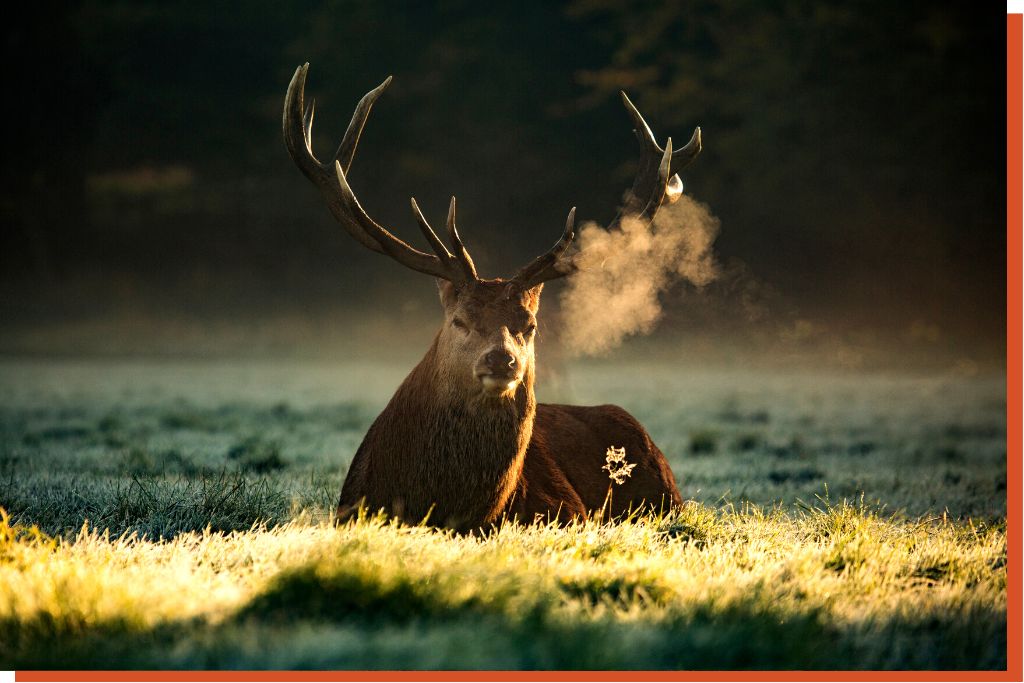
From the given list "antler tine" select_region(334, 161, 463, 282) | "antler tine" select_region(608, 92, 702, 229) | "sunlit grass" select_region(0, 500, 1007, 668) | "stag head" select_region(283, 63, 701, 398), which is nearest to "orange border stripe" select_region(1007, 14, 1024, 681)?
"sunlit grass" select_region(0, 500, 1007, 668)

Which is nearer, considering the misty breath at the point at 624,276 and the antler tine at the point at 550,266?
the antler tine at the point at 550,266

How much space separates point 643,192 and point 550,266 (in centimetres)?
92

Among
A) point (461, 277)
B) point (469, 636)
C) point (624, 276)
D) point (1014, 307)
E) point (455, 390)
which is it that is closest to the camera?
point (469, 636)

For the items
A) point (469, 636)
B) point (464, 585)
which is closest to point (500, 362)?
point (464, 585)

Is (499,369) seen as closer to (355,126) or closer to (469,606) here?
(469,606)

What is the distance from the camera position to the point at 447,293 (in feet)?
15.6

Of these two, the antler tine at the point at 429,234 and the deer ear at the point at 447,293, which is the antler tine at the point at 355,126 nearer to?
the antler tine at the point at 429,234

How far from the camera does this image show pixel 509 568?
3.66m

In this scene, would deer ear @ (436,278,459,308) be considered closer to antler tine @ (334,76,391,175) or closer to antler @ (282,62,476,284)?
antler @ (282,62,476,284)

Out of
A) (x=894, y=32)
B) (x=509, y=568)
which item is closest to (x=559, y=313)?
(x=509, y=568)

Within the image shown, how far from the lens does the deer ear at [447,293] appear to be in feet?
15.4

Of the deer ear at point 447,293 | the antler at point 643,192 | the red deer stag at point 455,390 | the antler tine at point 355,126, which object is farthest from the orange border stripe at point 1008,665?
the antler tine at point 355,126

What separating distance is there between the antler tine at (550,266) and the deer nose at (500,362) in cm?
55

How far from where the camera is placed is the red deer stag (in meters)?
4.49
